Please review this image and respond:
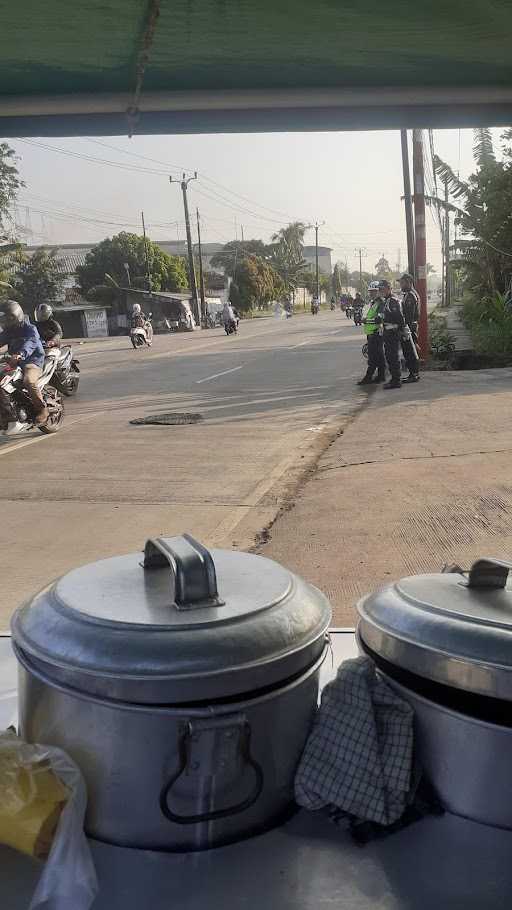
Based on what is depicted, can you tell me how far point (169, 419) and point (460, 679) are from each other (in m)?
8.79

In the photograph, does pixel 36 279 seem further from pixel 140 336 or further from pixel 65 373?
pixel 65 373

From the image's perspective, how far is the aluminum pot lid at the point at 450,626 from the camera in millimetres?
1249

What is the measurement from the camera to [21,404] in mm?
8953

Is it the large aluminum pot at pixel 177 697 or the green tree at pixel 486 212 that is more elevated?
the green tree at pixel 486 212

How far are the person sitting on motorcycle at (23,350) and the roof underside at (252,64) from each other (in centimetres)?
A: 682

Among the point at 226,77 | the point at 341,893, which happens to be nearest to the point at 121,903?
the point at 341,893

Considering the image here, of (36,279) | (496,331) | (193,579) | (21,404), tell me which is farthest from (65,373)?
(36,279)

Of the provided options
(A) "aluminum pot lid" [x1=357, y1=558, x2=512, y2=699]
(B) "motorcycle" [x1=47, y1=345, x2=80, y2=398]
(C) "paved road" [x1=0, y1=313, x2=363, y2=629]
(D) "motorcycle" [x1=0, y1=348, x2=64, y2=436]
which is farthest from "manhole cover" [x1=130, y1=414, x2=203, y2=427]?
(A) "aluminum pot lid" [x1=357, y1=558, x2=512, y2=699]

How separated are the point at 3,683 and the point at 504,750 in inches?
50.6

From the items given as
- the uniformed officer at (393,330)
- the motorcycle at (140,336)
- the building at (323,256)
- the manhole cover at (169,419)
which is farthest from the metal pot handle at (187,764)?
the building at (323,256)

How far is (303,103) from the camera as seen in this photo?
2.06m

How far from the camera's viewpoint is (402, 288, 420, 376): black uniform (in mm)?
12578

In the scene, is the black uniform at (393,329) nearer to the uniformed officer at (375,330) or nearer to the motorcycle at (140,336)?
the uniformed officer at (375,330)

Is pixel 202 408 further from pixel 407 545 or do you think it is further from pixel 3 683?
pixel 3 683
